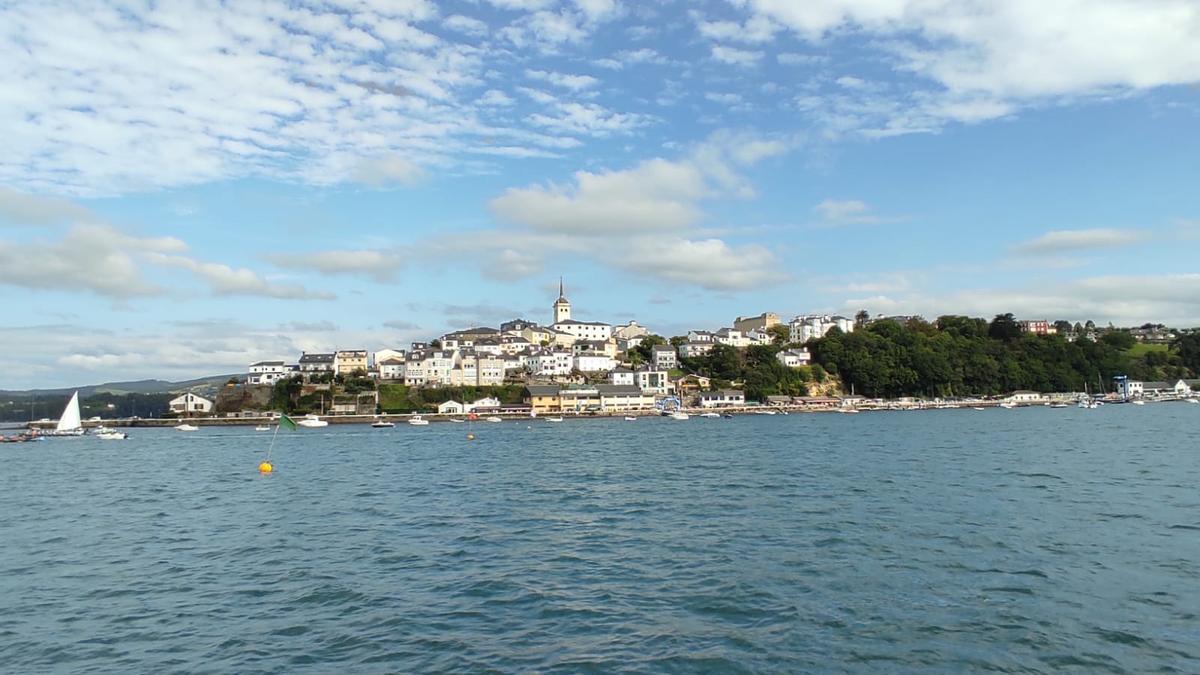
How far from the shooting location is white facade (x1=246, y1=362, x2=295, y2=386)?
115 m

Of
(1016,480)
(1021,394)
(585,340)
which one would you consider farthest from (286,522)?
(1021,394)

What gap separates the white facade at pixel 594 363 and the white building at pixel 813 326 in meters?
41.8

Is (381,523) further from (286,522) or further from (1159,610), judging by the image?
(1159,610)

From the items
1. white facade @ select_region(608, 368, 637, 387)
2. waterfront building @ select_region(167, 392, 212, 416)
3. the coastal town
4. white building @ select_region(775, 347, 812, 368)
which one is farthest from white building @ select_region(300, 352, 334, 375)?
white building @ select_region(775, 347, 812, 368)

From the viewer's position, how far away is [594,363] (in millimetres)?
119438

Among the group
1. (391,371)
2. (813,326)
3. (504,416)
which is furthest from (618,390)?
(813,326)

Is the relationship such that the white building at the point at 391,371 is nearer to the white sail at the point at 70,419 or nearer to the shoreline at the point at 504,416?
the shoreline at the point at 504,416

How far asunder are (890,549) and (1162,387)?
456 ft

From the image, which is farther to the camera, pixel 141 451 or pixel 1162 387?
pixel 1162 387

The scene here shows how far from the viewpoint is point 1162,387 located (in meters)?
123

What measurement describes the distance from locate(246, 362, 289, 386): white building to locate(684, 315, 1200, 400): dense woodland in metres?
65.8

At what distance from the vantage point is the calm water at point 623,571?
404 inches

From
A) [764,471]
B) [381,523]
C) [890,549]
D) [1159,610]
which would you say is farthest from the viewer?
[764,471]

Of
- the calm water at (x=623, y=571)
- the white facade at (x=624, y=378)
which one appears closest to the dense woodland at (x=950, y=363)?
the white facade at (x=624, y=378)
